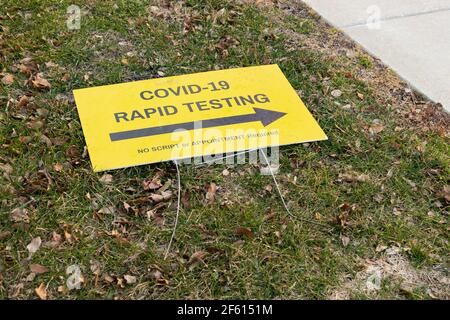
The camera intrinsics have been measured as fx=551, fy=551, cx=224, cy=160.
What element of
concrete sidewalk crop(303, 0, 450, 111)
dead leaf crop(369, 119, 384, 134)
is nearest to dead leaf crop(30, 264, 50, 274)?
dead leaf crop(369, 119, 384, 134)

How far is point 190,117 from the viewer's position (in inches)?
138

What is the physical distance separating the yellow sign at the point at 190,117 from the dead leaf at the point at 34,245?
0.54 m

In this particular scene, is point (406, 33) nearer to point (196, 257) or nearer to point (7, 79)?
point (196, 257)

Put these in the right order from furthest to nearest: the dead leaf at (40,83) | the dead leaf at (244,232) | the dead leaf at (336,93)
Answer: the dead leaf at (336,93) → the dead leaf at (40,83) → the dead leaf at (244,232)

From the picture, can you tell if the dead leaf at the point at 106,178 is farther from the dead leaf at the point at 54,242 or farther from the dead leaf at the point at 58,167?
the dead leaf at the point at 54,242

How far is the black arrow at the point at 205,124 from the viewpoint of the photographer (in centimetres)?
335

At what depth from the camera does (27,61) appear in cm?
389

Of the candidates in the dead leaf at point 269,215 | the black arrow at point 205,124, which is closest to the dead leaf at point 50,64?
the black arrow at point 205,124

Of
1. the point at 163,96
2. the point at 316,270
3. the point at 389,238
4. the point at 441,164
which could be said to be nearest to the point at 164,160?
the point at 163,96

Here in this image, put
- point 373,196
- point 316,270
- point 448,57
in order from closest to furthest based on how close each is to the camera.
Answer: point 316,270 → point 373,196 → point 448,57

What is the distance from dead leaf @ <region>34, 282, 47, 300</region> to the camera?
2.57 m

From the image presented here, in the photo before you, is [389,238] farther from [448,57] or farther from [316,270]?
[448,57]
